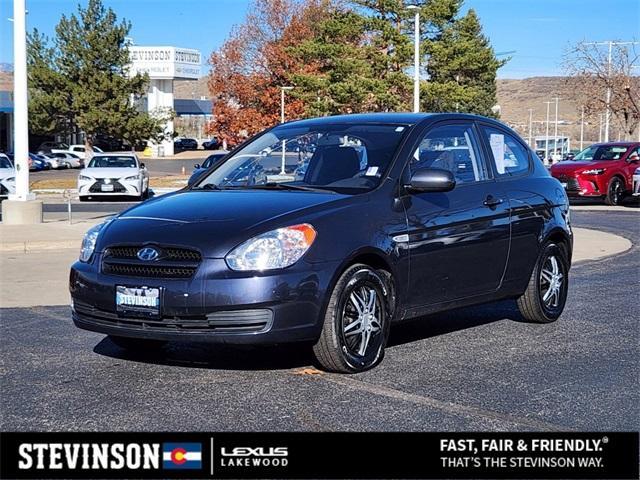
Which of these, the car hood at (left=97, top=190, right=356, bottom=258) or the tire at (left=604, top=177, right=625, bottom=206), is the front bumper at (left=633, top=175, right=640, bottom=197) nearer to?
the tire at (left=604, top=177, right=625, bottom=206)

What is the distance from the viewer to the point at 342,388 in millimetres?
6258

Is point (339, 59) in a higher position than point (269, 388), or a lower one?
higher

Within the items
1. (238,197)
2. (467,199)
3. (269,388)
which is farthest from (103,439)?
(467,199)

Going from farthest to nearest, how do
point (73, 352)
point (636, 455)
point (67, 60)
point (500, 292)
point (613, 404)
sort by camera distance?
point (67, 60)
point (500, 292)
point (73, 352)
point (613, 404)
point (636, 455)

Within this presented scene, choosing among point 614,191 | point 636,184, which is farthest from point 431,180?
point 614,191

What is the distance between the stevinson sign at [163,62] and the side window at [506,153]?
80.9 m

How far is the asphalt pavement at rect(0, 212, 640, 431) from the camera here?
5531mm

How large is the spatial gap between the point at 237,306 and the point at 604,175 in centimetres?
2063

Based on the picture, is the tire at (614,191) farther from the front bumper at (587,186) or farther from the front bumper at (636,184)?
the front bumper at (636,184)

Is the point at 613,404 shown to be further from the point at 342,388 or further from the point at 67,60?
the point at 67,60

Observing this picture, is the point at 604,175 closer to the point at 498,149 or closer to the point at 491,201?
the point at 498,149

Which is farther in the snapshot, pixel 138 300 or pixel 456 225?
pixel 456 225

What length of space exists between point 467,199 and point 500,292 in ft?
3.04

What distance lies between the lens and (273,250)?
6207 mm
